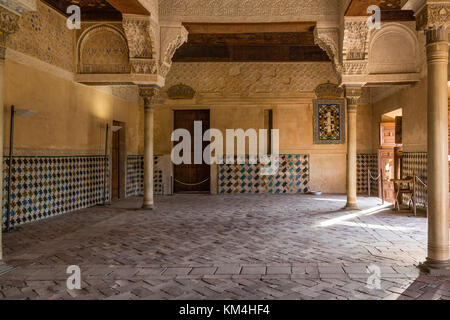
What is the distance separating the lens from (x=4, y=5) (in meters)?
4.35

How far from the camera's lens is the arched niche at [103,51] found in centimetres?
1012

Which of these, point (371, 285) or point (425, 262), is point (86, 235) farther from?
point (425, 262)

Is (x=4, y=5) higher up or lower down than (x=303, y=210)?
higher up

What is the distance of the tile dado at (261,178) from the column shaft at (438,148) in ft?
31.6

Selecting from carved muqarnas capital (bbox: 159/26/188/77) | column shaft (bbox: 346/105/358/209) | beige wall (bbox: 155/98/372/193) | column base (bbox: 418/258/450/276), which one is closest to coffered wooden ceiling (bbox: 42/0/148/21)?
carved muqarnas capital (bbox: 159/26/188/77)

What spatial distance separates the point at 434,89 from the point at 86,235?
6.44 m

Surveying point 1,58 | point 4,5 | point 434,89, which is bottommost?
point 434,89

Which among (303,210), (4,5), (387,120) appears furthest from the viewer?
(387,120)

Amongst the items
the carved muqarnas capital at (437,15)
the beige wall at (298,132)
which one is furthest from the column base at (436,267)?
the beige wall at (298,132)

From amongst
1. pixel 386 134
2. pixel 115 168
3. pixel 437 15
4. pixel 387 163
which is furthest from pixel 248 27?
pixel 387 163

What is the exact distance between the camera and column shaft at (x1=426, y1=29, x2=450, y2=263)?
181 inches

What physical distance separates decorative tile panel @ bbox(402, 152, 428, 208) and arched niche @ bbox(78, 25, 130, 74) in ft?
29.0

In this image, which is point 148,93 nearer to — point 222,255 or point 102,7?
point 102,7
